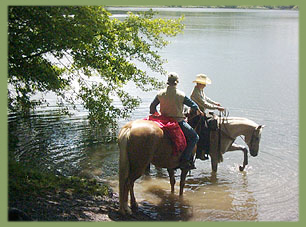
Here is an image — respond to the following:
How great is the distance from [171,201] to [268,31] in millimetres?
34826

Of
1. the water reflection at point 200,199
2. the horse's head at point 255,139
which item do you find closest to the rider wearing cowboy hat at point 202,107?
the water reflection at point 200,199

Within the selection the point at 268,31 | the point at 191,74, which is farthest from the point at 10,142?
the point at 268,31

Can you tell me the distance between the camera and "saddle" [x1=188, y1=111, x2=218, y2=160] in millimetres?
10586

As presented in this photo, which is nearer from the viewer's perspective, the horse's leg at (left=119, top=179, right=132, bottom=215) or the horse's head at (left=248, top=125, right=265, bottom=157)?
the horse's leg at (left=119, top=179, right=132, bottom=215)

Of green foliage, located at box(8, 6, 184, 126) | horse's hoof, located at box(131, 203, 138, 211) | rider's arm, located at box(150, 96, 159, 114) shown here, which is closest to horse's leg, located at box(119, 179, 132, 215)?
horse's hoof, located at box(131, 203, 138, 211)

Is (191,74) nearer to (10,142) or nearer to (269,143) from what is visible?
(269,143)

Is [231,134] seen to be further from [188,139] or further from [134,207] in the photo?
[134,207]

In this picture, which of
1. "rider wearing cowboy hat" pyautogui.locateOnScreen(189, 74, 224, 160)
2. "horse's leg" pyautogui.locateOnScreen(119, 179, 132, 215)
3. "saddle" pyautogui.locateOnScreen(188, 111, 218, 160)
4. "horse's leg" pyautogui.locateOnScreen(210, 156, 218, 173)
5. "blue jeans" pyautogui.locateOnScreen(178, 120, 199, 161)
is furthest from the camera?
"horse's leg" pyautogui.locateOnScreen(210, 156, 218, 173)

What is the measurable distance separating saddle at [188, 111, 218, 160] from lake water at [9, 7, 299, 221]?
77 cm

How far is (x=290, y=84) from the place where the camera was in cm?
2223

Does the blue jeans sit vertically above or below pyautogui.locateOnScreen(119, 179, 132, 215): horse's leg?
above

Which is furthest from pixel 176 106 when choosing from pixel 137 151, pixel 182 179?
pixel 182 179

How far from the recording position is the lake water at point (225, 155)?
9445 mm

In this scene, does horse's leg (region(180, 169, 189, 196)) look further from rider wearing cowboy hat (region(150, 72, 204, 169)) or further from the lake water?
rider wearing cowboy hat (region(150, 72, 204, 169))
